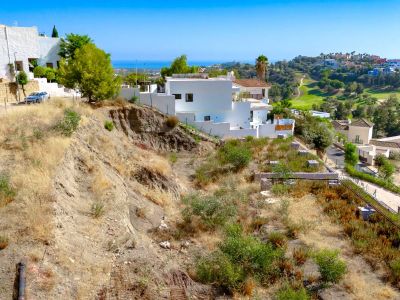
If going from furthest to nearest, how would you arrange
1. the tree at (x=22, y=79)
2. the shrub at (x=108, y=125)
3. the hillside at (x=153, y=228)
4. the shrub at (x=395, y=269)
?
the tree at (x=22, y=79) → the shrub at (x=108, y=125) → the shrub at (x=395, y=269) → the hillside at (x=153, y=228)

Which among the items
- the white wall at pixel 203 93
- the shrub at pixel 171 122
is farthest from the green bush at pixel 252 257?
the white wall at pixel 203 93

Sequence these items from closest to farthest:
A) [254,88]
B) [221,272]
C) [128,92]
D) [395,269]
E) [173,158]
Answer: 1. [221,272]
2. [395,269]
3. [173,158]
4. [128,92]
5. [254,88]

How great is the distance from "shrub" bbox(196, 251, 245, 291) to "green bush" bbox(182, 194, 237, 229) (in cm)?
291

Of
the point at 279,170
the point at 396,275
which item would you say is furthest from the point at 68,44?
the point at 396,275

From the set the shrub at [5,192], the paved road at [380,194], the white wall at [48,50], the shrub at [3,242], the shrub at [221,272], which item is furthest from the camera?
the white wall at [48,50]

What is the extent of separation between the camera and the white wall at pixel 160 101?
2520 centimetres

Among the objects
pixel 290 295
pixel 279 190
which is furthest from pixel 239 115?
pixel 290 295

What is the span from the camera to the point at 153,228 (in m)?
13.0

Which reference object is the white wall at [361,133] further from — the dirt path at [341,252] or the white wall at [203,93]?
the dirt path at [341,252]

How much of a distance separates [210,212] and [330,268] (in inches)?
194

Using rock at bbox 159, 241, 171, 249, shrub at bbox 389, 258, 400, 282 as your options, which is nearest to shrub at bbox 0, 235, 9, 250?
rock at bbox 159, 241, 171, 249

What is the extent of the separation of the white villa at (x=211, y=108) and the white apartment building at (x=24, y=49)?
11.0 m

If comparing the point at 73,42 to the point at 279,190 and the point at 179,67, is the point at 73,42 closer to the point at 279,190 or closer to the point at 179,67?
the point at 179,67

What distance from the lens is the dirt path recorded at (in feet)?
33.7
